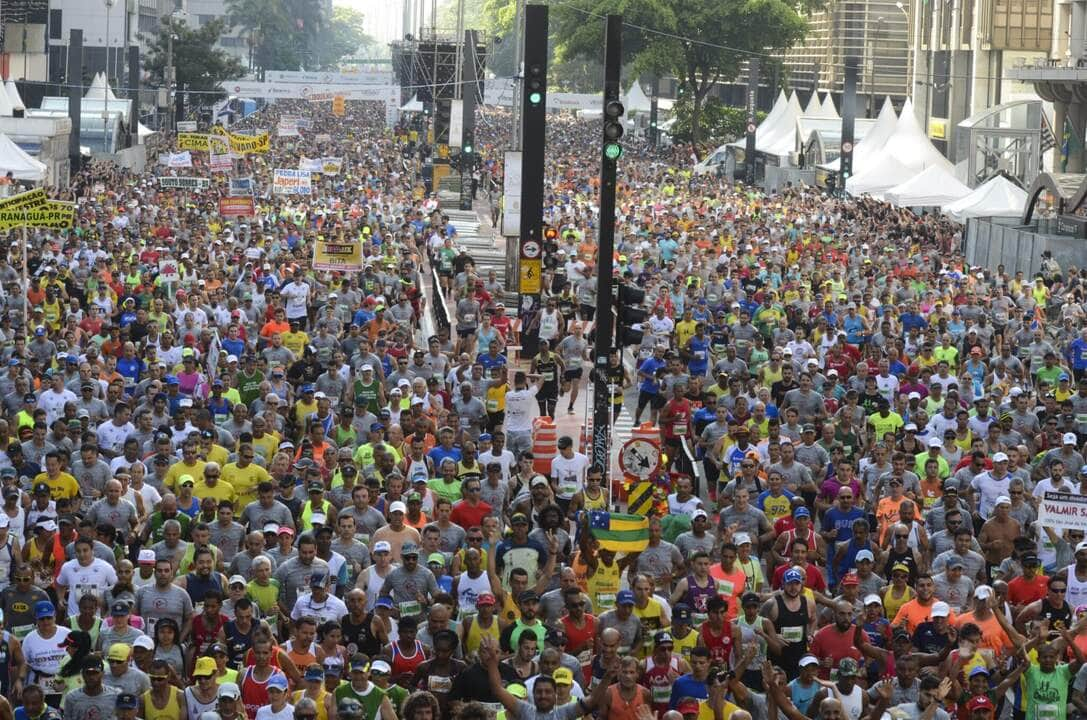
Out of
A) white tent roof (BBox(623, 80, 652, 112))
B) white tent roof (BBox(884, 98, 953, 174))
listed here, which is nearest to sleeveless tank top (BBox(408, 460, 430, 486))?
white tent roof (BBox(884, 98, 953, 174))

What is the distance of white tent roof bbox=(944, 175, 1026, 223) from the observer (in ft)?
140

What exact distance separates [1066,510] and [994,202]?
96.9ft

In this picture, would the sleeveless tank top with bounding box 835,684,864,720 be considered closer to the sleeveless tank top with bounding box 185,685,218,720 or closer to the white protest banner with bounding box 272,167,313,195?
the sleeveless tank top with bounding box 185,685,218,720

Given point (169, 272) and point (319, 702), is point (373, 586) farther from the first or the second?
point (169, 272)

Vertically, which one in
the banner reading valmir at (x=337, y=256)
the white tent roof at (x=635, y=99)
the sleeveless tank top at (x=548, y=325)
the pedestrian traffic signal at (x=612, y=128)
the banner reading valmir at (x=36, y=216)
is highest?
the white tent roof at (x=635, y=99)

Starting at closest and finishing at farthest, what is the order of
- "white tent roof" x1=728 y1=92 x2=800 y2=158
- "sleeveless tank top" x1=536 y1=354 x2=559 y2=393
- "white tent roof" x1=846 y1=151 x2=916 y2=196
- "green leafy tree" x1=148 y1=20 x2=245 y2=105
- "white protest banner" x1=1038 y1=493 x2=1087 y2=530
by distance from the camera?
"white protest banner" x1=1038 y1=493 x2=1087 y2=530, "sleeveless tank top" x1=536 y1=354 x2=559 y2=393, "white tent roof" x1=846 y1=151 x2=916 y2=196, "white tent roof" x1=728 y1=92 x2=800 y2=158, "green leafy tree" x1=148 y1=20 x2=245 y2=105

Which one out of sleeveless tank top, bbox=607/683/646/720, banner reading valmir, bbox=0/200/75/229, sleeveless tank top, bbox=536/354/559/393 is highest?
banner reading valmir, bbox=0/200/75/229

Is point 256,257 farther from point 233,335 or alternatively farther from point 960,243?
point 960,243

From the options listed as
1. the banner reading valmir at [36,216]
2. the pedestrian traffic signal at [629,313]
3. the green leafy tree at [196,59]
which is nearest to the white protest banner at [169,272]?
the banner reading valmir at [36,216]

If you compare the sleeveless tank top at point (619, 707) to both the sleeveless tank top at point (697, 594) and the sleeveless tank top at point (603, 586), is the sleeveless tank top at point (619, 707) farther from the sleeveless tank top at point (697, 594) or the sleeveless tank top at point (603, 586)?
the sleeveless tank top at point (603, 586)

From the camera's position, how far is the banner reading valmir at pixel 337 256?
27.1 metres

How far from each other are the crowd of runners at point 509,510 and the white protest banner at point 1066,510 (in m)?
0.02

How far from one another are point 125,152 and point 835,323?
47040 mm

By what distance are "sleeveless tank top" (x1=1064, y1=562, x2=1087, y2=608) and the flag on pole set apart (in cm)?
267
